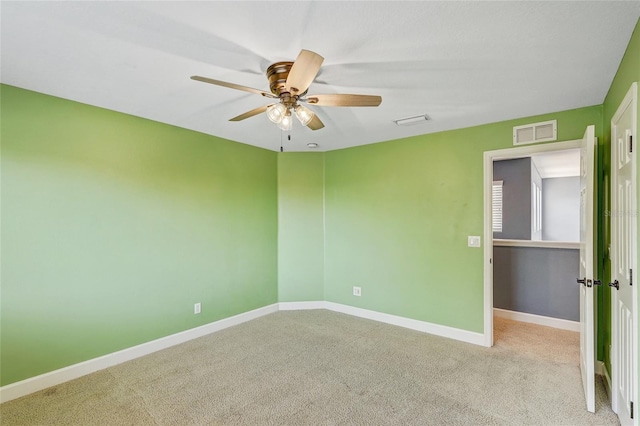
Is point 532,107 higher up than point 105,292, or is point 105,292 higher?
point 532,107

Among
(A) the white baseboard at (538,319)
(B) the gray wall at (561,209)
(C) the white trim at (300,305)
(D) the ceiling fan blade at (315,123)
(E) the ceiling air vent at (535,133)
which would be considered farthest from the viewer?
(B) the gray wall at (561,209)

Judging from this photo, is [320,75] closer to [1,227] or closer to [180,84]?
[180,84]

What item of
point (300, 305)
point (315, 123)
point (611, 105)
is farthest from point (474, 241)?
point (300, 305)

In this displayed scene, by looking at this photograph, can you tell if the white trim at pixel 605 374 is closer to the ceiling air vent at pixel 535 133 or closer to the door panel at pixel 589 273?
the door panel at pixel 589 273

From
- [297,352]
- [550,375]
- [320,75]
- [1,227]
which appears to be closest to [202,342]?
[297,352]

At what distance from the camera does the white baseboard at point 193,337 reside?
241cm

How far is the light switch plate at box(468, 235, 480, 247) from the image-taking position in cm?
339

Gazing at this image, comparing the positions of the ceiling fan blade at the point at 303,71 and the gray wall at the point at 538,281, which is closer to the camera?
the ceiling fan blade at the point at 303,71

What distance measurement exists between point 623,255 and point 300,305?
3654 millimetres

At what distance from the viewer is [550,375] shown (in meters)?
2.66

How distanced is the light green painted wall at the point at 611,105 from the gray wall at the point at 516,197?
2.10m

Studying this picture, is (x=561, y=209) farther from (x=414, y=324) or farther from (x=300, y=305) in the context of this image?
(x=300, y=305)

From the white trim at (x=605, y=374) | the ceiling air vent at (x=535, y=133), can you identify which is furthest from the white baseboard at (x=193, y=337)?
the ceiling air vent at (x=535, y=133)

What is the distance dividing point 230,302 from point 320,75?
Answer: 2.99 meters
